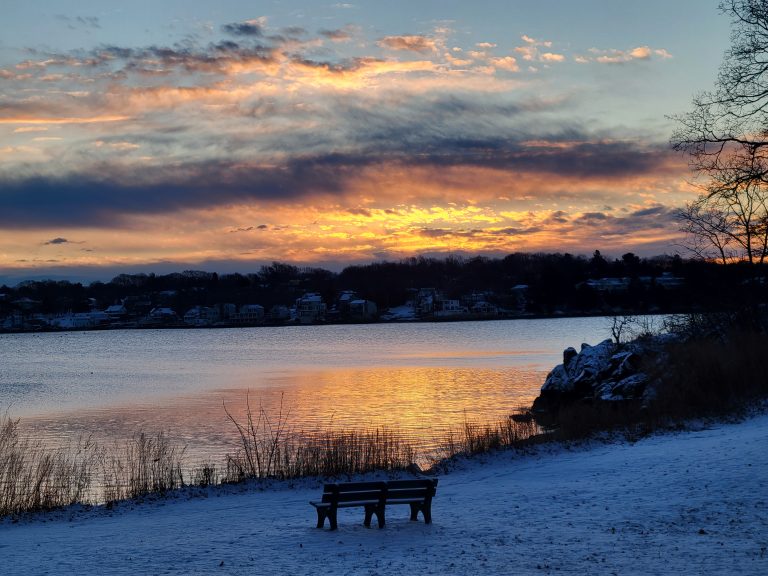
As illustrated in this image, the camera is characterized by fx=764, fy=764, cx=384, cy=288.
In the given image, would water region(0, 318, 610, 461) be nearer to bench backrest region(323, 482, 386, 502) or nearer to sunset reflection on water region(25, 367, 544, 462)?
sunset reflection on water region(25, 367, 544, 462)

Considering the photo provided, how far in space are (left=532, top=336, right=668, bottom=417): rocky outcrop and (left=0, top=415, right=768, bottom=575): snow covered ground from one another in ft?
40.8

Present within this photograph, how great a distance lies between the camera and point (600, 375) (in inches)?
1378

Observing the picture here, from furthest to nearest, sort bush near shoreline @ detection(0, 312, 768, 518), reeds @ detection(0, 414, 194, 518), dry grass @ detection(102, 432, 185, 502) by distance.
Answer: bush near shoreline @ detection(0, 312, 768, 518) < dry grass @ detection(102, 432, 185, 502) < reeds @ detection(0, 414, 194, 518)

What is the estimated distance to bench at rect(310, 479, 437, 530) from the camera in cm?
1259

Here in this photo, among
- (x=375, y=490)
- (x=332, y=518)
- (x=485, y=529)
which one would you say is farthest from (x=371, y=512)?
(x=485, y=529)

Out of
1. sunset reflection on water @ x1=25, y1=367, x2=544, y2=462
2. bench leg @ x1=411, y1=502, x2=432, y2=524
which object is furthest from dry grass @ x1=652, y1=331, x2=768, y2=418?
bench leg @ x1=411, y1=502, x2=432, y2=524

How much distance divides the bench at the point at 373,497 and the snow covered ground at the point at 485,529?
30 centimetres

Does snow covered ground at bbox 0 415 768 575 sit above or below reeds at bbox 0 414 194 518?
above

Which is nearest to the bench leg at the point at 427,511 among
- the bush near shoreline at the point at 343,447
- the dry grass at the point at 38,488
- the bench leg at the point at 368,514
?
the bench leg at the point at 368,514

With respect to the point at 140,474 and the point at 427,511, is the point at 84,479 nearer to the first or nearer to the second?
the point at 140,474

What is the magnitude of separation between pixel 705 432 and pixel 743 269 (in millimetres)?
18381

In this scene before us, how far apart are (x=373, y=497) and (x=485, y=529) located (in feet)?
6.23

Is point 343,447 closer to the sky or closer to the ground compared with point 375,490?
closer to the ground

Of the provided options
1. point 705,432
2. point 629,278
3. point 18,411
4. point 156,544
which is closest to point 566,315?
point 629,278
